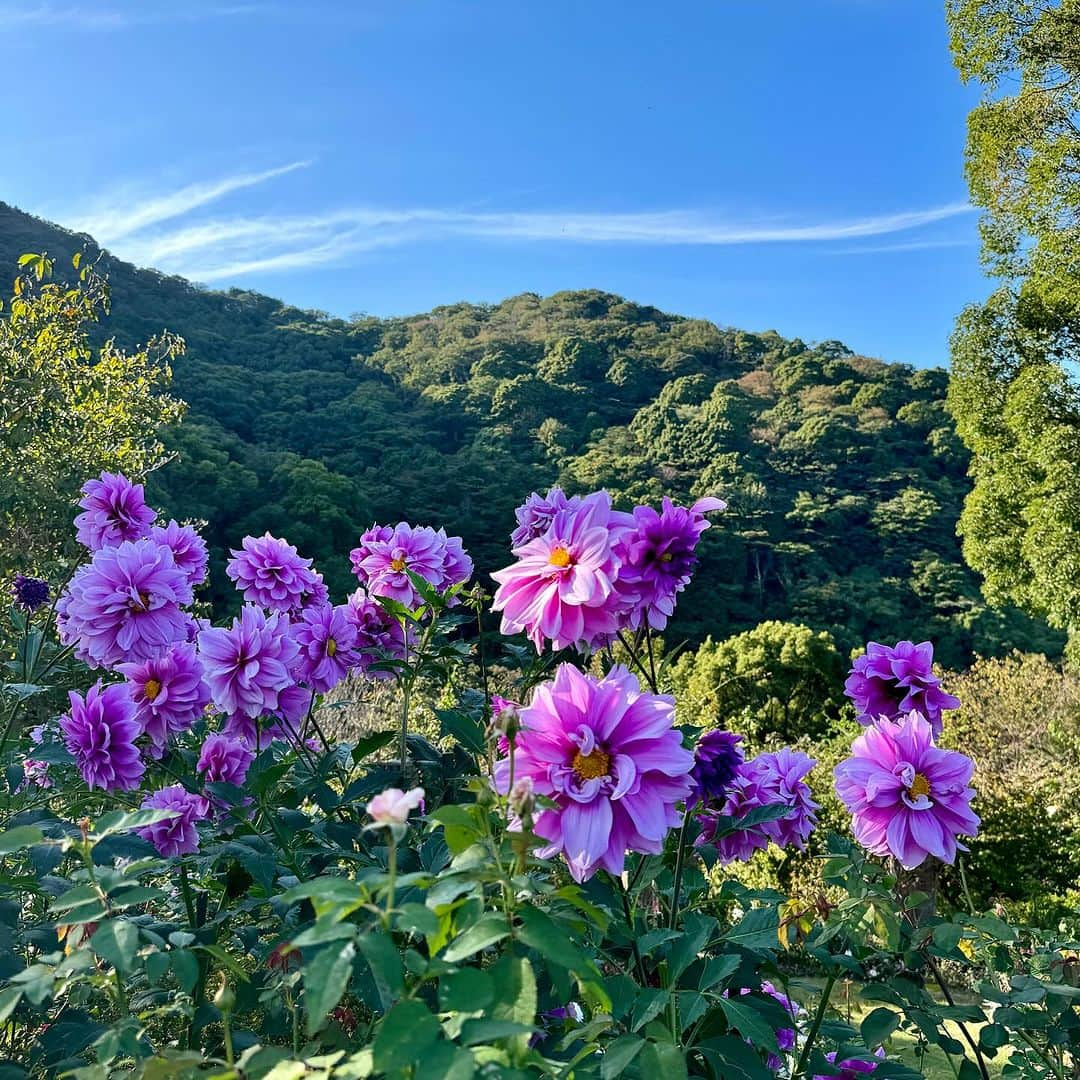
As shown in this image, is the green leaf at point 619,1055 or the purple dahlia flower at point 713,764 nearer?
the green leaf at point 619,1055

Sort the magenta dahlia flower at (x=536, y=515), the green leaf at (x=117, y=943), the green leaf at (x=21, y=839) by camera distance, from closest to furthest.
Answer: the green leaf at (x=117, y=943) → the green leaf at (x=21, y=839) → the magenta dahlia flower at (x=536, y=515)

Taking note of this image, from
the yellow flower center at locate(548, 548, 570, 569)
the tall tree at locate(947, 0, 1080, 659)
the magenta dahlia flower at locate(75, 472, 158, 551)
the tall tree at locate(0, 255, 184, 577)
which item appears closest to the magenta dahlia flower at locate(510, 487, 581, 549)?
the yellow flower center at locate(548, 548, 570, 569)

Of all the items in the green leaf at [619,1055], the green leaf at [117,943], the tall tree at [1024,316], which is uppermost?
the tall tree at [1024,316]

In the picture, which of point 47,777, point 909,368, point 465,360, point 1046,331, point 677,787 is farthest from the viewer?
point 465,360

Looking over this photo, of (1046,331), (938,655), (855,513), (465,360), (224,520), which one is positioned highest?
(465,360)

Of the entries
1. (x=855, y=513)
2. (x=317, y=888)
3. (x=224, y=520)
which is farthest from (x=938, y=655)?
(x=317, y=888)

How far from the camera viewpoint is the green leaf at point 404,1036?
0.43 meters

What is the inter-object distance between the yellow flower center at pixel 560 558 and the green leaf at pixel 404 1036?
0.44 metres

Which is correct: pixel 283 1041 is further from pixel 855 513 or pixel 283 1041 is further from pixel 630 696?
pixel 855 513

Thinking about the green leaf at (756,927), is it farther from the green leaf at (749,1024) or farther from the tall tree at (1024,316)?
the tall tree at (1024,316)

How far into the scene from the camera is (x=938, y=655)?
588 inches

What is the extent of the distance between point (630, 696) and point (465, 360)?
2722 cm

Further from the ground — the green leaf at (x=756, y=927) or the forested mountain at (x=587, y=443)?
the forested mountain at (x=587, y=443)

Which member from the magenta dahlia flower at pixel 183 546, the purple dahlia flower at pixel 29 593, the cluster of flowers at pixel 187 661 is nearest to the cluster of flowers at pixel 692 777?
the cluster of flowers at pixel 187 661
